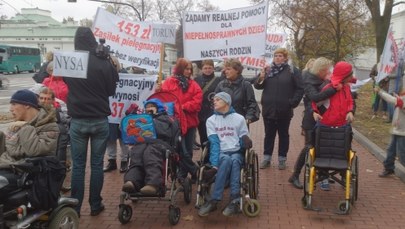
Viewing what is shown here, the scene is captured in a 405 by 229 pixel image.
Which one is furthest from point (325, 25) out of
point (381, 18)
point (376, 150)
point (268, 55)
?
point (376, 150)

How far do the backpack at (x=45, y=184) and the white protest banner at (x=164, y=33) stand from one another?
10.4ft

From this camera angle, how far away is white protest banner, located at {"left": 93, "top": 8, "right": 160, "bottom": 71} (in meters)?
6.76

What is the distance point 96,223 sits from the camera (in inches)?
193

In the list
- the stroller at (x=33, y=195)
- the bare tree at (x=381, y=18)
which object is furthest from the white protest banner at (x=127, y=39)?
the bare tree at (x=381, y=18)

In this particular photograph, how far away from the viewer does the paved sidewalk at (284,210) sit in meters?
4.87

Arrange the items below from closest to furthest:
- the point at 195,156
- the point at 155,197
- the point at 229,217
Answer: the point at 155,197
the point at 229,217
the point at 195,156

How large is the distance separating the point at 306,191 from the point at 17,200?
323 centimetres

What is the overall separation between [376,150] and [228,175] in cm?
453

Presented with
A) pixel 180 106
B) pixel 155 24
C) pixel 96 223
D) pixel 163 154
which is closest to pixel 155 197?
pixel 163 154

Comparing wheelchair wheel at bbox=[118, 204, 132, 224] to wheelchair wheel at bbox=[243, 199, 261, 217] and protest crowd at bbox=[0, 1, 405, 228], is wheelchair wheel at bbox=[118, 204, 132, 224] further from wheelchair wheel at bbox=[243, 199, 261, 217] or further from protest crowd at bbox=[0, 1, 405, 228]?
wheelchair wheel at bbox=[243, 199, 261, 217]

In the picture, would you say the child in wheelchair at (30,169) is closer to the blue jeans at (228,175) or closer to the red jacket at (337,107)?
the blue jeans at (228,175)

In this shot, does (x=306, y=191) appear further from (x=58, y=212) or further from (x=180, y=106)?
(x=58, y=212)

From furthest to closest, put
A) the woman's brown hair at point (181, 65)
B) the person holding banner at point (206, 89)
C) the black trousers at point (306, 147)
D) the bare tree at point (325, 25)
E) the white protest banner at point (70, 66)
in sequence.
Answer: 1. the bare tree at point (325, 25)
2. the person holding banner at point (206, 89)
3. the woman's brown hair at point (181, 65)
4. the black trousers at point (306, 147)
5. the white protest banner at point (70, 66)

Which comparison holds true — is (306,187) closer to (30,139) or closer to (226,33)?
(226,33)
